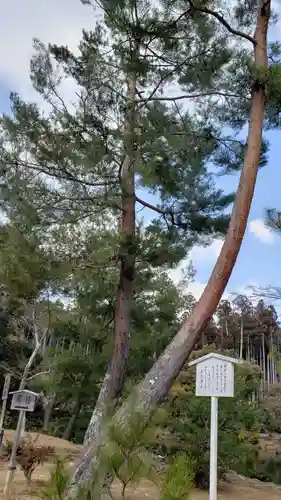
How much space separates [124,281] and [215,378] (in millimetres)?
2168

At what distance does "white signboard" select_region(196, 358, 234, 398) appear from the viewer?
3.86m

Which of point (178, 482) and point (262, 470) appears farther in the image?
point (262, 470)

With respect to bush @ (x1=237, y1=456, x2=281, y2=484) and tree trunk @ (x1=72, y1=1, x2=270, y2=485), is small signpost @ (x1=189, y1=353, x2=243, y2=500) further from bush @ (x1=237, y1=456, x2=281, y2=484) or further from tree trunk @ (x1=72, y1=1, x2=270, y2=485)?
bush @ (x1=237, y1=456, x2=281, y2=484)

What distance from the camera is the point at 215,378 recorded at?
3934mm

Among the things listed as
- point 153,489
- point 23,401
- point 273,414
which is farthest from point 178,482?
point 273,414

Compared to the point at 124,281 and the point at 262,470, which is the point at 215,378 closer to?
the point at 124,281

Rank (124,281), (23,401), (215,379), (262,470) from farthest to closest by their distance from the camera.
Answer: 1. (262,470)
2. (124,281)
3. (23,401)
4. (215,379)

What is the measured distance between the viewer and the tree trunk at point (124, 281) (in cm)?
532

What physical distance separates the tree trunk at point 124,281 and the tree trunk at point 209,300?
96cm

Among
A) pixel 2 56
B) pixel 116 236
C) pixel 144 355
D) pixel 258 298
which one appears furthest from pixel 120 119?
pixel 144 355

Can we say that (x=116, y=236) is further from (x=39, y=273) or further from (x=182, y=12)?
(x=182, y=12)

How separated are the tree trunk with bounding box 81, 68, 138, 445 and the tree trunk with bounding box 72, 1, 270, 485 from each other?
957mm

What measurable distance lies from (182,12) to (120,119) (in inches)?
61.9

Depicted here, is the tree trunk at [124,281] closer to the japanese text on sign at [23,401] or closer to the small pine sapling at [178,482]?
the japanese text on sign at [23,401]
